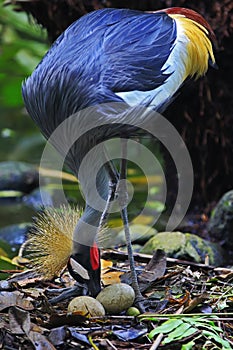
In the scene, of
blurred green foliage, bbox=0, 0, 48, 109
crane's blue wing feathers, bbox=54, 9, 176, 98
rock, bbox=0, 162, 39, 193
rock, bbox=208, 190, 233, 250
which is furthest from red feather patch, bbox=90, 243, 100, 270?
blurred green foliage, bbox=0, 0, 48, 109

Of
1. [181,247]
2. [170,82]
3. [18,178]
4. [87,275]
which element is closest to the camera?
[170,82]

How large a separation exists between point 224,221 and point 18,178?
2.26 metres

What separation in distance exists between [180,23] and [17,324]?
135 centimetres

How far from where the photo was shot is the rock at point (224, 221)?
4.25m

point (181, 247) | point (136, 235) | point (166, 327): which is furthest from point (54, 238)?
point (136, 235)

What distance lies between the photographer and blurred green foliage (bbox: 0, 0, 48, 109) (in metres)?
7.11

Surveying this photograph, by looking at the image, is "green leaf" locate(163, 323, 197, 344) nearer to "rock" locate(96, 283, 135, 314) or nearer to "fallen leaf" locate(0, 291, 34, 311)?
"rock" locate(96, 283, 135, 314)

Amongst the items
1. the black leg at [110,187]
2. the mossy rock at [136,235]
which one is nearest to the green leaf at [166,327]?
the black leg at [110,187]

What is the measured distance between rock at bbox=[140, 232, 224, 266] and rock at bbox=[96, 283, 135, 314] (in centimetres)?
107

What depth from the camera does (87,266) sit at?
8.84 feet

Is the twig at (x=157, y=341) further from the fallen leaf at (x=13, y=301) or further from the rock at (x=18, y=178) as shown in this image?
the rock at (x=18, y=178)

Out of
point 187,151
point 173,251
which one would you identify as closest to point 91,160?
point 173,251

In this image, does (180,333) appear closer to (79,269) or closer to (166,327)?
(166,327)

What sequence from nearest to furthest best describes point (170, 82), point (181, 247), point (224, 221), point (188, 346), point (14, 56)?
A: point (188, 346), point (170, 82), point (181, 247), point (224, 221), point (14, 56)
